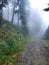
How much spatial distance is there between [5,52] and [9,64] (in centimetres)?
426

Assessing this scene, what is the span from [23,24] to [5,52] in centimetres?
3979

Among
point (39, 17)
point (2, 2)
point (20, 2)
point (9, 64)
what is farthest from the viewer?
point (39, 17)

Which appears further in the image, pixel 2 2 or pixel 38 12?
pixel 38 12

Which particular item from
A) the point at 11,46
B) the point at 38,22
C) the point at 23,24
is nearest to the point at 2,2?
the point at 11,46

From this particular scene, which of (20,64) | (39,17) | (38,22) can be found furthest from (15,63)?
(39,17)

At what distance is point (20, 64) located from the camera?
14.0 metres

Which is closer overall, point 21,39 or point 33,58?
point 33,58

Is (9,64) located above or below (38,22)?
above

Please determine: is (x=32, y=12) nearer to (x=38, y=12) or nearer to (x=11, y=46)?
(x=38, y=12)

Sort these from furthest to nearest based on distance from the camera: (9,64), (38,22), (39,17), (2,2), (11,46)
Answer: (39,17) → (38,22) → (2,2) → (11,46) → (9,64)

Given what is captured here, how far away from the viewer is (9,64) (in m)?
13.5

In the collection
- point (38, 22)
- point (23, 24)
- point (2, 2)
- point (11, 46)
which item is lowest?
point (38, 22)

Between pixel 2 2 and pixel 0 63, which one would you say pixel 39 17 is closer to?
pixel 2 2

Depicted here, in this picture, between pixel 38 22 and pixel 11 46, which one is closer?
pixel 11 46
